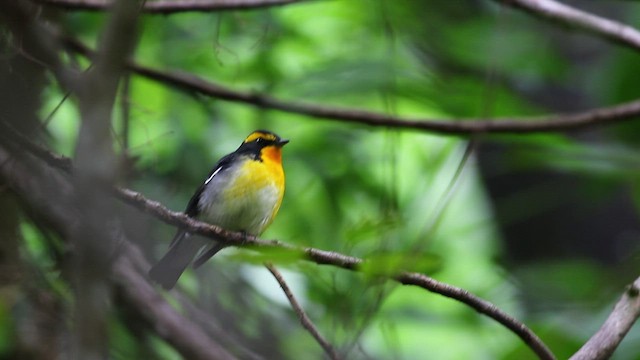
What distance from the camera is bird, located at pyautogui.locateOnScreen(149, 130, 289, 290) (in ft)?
14.9

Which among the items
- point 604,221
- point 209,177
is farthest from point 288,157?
point 604,221

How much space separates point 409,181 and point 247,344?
342 centimetres

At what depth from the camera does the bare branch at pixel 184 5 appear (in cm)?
422

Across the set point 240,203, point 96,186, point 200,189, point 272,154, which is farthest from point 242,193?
point 96,186

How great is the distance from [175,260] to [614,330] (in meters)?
1.82

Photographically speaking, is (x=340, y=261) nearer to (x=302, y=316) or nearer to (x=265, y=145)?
(x=302, y=316)

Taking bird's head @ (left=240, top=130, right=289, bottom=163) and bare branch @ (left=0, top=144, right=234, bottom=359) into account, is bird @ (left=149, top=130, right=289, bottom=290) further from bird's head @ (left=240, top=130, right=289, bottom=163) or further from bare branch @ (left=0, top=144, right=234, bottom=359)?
bare branch @ (left=0, top=144, right=234, bottom=359)

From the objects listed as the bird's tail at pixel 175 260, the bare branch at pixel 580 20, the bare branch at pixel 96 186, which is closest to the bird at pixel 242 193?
the bird's tail at pixel 175 260

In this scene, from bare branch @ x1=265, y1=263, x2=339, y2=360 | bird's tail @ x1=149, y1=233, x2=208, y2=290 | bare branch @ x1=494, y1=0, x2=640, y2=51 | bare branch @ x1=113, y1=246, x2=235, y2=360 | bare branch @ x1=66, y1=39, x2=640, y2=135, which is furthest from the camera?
bare branch @ x1=494, y1=0, x2=640, y2=51

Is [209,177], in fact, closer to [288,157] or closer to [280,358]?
[288,157]

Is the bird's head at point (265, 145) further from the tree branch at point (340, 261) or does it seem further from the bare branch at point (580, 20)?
the tree branch at point (340, 261)

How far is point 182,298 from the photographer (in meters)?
4.07

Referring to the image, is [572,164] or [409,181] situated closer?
[572,164]

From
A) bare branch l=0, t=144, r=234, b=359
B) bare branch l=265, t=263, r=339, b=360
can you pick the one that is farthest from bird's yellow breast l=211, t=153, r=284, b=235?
bare branch l=265, t=263, r=339, b=360
